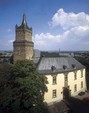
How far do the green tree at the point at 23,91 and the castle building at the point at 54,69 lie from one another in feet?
25.5

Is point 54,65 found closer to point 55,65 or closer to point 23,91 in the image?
point 55,65

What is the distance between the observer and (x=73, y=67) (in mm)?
36188

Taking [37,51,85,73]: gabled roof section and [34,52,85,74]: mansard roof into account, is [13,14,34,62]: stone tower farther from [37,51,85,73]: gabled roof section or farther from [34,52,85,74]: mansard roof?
[37,51,85,73]: gabled roof section

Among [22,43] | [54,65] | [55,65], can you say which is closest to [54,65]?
[54,65]

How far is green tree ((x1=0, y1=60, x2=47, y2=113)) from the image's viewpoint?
69.7 feet

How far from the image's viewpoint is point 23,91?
22156 mm

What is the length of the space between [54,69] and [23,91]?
1128 cm

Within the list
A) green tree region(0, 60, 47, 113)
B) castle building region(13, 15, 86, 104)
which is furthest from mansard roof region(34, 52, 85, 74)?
green tree region(0, 60, 47, 113)

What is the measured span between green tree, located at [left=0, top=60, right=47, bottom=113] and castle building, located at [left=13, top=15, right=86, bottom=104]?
7.77m

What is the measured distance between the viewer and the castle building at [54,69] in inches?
1243

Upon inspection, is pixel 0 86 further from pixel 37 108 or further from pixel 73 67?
pixel 73 67

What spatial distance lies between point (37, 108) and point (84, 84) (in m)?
21.6

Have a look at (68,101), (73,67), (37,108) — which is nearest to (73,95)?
(68,101)

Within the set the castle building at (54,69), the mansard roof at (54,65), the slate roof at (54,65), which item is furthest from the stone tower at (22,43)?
the slate roof at (54,65)
